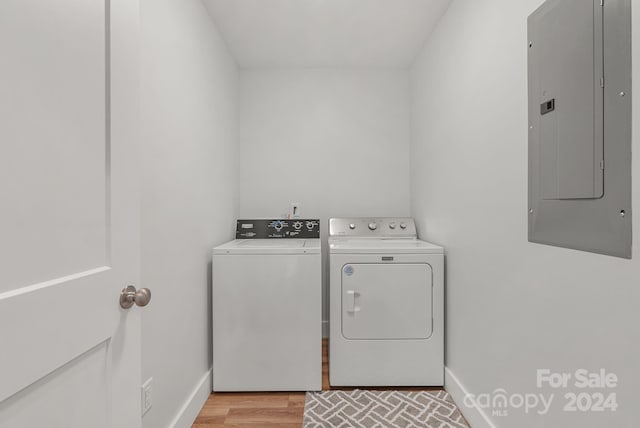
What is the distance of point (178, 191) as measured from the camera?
1581 mm

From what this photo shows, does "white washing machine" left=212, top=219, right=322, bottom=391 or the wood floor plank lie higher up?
"white washing machine" left=212, top=219, right=322, bottom=391

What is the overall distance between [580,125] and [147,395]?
1.73 m

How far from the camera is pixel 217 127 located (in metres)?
2.22

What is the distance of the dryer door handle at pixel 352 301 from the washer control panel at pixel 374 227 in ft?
2.43

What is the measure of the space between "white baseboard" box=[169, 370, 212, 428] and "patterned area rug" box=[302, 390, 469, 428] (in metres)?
0.57

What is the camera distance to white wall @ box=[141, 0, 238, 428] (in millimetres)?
1320

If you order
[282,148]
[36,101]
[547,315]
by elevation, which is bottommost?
[547,315]

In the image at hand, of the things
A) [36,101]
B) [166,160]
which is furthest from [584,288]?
[166,160]

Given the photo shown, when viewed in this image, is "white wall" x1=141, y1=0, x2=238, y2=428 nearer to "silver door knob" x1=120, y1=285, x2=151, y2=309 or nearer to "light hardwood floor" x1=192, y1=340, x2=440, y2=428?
"light hardwood floor" x1=192, y1=340, x2=440, y2=428

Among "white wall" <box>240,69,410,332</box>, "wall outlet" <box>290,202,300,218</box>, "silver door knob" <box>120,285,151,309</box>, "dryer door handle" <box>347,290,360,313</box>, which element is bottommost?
"dryer door handle" <box>347,290,360,313</box>

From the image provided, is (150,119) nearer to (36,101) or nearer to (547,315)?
(36,101)

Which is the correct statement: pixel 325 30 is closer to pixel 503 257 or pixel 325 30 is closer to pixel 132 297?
pixel 503 257

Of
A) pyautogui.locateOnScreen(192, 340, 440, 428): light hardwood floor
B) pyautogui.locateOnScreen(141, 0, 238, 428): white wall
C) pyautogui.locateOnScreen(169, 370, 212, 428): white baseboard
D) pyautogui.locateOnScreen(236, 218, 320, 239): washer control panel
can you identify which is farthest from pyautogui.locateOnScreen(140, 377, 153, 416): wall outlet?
pyautogui.locateOnScreen(236, 218, 320, 239): washer control panel

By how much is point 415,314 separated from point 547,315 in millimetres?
926
